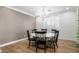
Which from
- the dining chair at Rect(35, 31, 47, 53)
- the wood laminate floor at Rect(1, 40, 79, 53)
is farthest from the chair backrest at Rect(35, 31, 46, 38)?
the wood laminate floor at Rect(1, 40, 79, 53)

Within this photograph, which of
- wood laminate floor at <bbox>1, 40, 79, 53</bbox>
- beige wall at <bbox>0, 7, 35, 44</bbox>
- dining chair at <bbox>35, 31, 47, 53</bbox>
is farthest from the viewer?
beige wall at <bbox>0, 7, 35, 44</bbox>

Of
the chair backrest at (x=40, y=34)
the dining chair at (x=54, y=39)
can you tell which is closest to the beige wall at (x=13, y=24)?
the chair backrest at (x=40, y=34)

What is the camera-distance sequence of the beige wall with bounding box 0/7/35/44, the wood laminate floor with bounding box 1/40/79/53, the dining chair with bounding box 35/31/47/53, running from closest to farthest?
1. the wood laminate floor with bounding box 1/40/79/53
2. the dining chair with bounding box 35/31/47/53
3. the beige wall with bounding box 0/7/35/44

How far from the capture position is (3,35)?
12.1 ft

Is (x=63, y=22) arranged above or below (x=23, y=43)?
above

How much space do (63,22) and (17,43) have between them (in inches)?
67.0

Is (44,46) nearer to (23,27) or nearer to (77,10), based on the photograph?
(23,27)

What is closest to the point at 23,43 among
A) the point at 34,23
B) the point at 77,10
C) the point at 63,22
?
the point at 34,23

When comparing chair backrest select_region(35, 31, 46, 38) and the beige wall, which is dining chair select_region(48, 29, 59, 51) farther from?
the beige wall

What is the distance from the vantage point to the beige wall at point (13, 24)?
313cm

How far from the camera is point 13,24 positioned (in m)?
3.41

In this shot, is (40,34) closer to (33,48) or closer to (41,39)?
(41,39)

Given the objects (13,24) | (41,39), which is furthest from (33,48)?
(13,24)

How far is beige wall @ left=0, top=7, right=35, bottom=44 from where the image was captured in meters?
3.13
